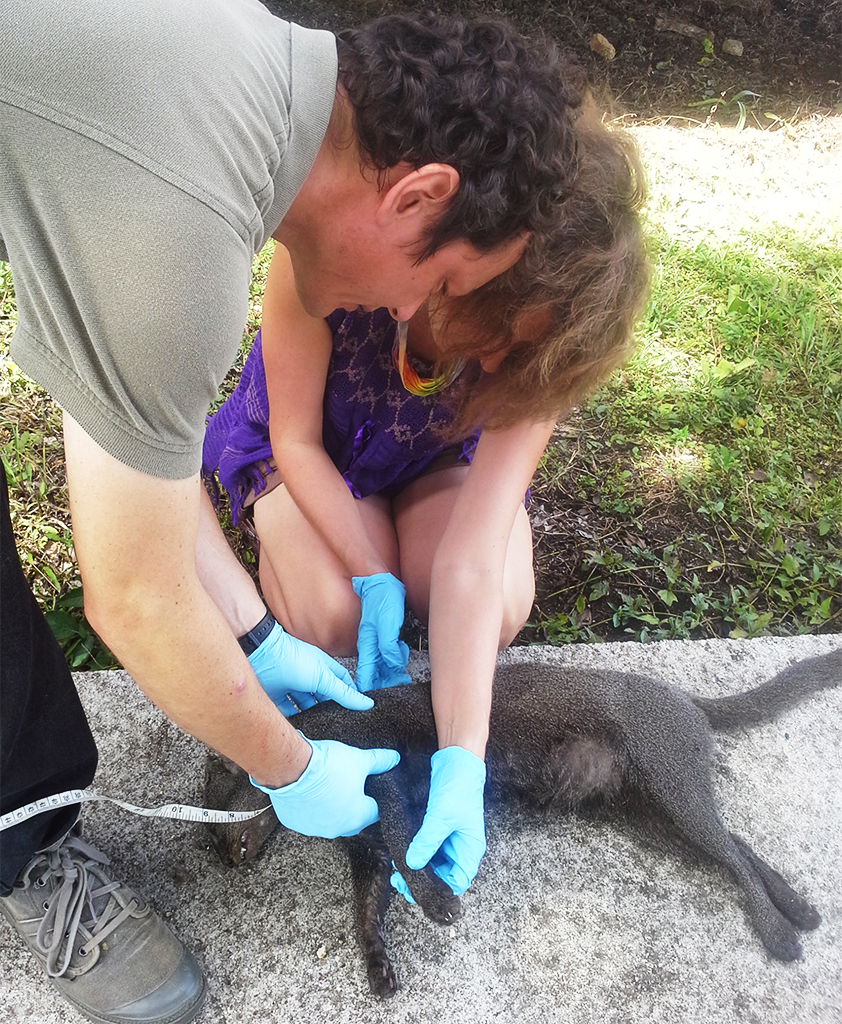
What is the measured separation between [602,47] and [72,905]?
549cm

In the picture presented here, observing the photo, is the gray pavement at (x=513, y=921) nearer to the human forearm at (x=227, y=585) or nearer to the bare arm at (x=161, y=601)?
the human forearm at (x=227, y=585)

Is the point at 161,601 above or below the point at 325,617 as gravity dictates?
above

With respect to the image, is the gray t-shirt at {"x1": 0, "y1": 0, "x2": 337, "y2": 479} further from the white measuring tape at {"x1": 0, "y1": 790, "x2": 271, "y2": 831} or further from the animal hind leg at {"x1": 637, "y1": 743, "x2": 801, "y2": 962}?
the animal hind leg at {"x1": 637, "y1": 743, "x2": 801, "y2": 962}

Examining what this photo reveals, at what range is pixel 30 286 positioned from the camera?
0.97 m

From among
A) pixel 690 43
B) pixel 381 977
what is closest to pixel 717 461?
pixel 381 977

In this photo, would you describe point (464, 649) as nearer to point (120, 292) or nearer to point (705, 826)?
point (705, 826)

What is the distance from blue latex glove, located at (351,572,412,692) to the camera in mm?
2199

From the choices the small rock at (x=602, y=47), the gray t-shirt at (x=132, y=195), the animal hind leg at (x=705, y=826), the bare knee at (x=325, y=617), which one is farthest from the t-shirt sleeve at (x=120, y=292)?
the small rock at (x=602, y=47)

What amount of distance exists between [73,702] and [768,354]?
10.7 feet

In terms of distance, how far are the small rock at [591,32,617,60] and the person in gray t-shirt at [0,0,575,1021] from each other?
4.49 metres

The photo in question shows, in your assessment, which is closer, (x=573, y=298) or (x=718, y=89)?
(x=573, y=298)

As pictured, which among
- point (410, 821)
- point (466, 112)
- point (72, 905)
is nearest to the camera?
point (466, 112)

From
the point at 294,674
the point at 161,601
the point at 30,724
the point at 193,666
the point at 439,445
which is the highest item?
the point at 161,601

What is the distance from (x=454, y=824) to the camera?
5.68 ft
